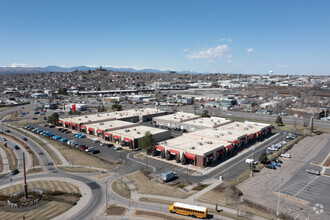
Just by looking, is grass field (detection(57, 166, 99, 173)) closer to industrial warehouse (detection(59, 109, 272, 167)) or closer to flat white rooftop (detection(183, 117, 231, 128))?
industrial warehouse (detection(59, 109, 272, 167))

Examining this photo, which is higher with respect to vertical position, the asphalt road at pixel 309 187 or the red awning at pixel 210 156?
the red awning at pixel 210 156

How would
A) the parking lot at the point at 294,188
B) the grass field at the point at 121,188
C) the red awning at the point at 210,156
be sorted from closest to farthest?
1. the parking lot at the point at 294,188
2. the grass field at the point at 121,188
3. the red awning at the point at 210,156

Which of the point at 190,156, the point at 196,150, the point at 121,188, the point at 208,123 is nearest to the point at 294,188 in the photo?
the point at 190,156

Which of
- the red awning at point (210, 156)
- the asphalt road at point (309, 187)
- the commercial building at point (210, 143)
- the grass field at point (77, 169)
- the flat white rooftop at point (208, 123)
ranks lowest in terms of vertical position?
the grass field at point (77, 169)

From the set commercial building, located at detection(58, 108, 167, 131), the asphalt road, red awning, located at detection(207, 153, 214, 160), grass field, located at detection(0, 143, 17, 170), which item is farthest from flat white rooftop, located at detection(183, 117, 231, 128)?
grass field, located at detection(0, 143, 17, 170)

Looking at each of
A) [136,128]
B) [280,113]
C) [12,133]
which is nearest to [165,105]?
[280,113]

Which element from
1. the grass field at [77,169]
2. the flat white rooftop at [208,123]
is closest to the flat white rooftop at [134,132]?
the grass field at [77,169]

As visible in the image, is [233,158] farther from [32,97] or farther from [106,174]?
[32,97]

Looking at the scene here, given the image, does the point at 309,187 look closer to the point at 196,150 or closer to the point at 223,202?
the point at 223,202

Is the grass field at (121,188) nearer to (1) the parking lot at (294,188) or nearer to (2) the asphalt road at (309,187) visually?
(1) the parking lot at (294,188)
